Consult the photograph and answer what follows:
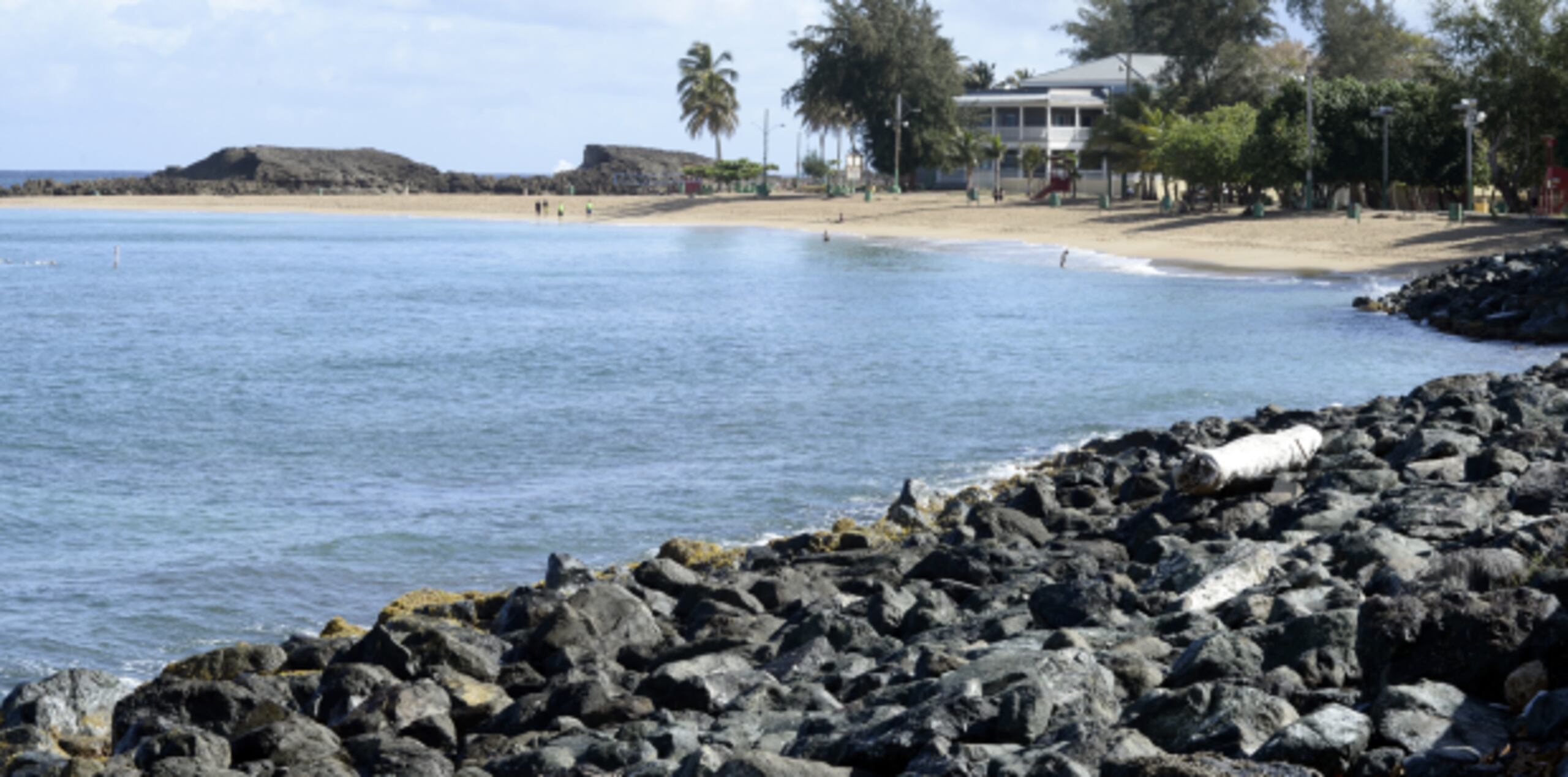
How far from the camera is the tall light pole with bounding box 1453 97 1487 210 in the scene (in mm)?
52469

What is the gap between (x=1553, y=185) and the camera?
2133 inches

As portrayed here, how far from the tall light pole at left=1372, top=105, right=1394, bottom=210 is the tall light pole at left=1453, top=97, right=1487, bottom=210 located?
2389 mm

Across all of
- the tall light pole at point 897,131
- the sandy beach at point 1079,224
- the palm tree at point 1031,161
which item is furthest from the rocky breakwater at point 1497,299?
the tall light pole at point 897,131

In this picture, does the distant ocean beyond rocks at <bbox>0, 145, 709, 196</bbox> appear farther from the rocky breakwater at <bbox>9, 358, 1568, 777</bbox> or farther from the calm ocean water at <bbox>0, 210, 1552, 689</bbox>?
the rocky breakwater at <bbox>9, 358, 1568, 777</bbox>

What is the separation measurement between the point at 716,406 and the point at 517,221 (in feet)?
282

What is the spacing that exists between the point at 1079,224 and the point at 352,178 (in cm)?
9522

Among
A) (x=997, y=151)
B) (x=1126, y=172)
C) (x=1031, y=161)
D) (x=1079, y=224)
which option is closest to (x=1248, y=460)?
(x=1079, y=224)

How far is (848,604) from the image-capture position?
11008 mm

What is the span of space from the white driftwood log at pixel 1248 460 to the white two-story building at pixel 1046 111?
75.7 meters

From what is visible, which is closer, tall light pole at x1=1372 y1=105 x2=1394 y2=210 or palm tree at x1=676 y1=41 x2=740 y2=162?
tall light pole at x1=1372 y1=105 x2=1394 y2=210

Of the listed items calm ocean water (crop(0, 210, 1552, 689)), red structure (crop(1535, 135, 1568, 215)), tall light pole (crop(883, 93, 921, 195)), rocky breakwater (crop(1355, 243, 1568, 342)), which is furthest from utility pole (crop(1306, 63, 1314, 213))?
tall light pole (crop(883, 93, 921, 195))

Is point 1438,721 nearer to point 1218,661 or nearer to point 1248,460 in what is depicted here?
point 1218,661

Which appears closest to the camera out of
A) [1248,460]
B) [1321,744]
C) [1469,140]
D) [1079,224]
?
[1321,744]

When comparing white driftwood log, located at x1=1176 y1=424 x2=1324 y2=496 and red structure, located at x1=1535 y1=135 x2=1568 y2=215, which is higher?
red structure, located at x1=1535 y1=135 x2=1568 y2=215
